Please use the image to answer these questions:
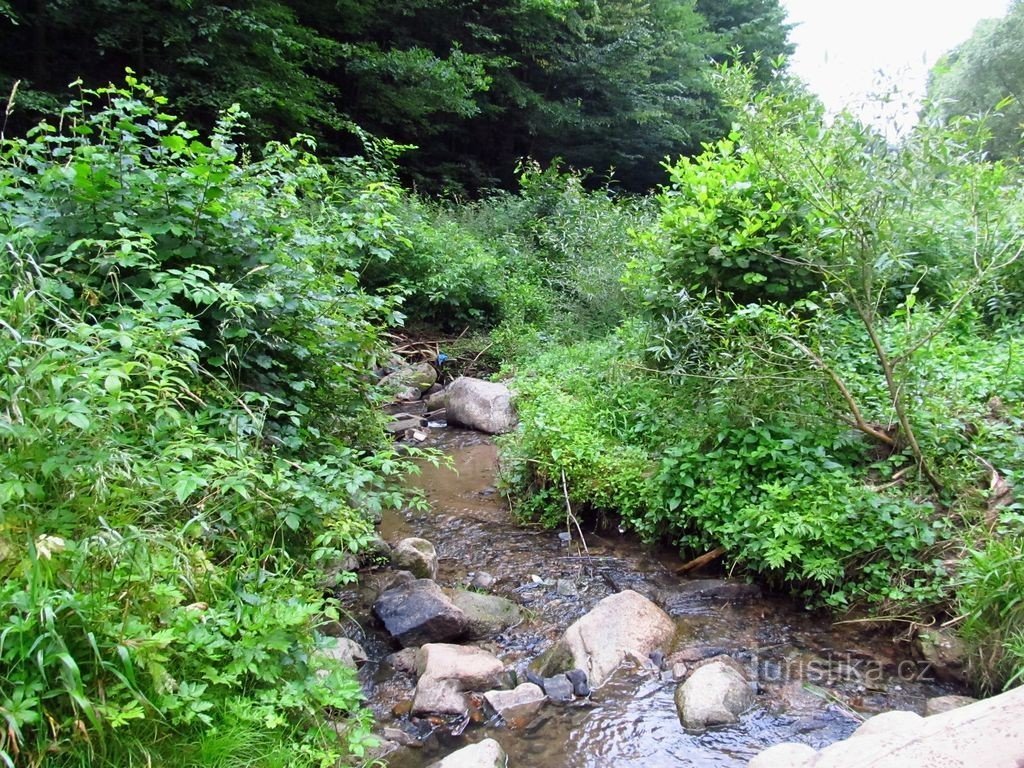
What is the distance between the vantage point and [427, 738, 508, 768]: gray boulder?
2.69 m

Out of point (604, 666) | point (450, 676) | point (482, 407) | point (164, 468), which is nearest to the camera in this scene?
point (164, 468)

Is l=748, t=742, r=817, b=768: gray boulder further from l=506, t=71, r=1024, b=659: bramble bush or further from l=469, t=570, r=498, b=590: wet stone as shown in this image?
l=469, t=570, r=498, b=590: wet stone

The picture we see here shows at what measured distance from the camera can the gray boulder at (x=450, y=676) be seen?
128 inches

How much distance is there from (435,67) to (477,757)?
13381 mm

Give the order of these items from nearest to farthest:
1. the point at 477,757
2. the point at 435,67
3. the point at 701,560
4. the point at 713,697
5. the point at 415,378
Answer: the point at 477,757, the point at 713,697, the point at 701,560, the point at 415,378, the point at 435,67

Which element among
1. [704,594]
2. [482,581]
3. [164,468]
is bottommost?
[482,581]

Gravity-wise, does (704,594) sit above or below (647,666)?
above

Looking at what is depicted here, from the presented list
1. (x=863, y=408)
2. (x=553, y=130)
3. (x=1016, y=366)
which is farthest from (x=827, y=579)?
(x=553, y=130)

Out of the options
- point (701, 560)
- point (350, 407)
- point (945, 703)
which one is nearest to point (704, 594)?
point (701, 560)

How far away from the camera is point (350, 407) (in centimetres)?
411

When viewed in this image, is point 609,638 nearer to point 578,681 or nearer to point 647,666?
point 647,666

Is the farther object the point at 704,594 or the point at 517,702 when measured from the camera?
the point at 704,594

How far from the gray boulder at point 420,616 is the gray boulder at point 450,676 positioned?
17cm

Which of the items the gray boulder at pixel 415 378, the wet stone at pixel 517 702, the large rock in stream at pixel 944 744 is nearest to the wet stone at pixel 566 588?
the wet stone at pixel 517 702
